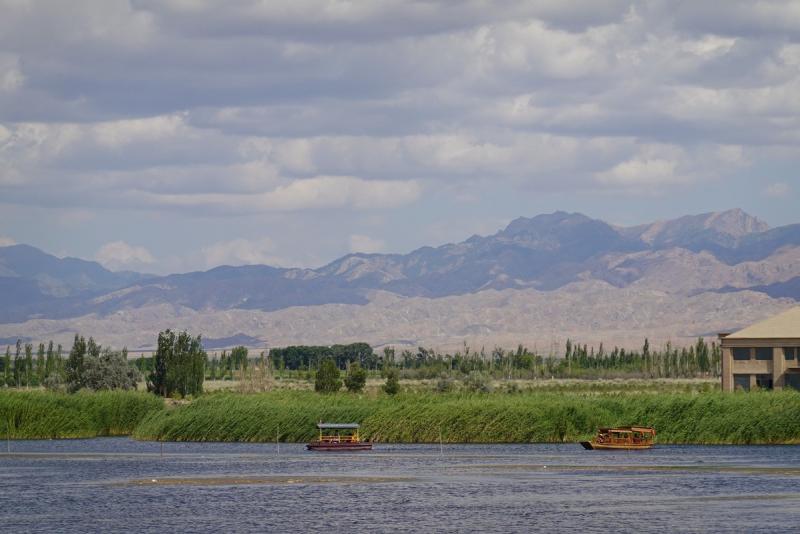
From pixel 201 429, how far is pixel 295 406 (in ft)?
21.5

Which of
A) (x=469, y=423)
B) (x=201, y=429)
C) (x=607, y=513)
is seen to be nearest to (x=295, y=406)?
(x=201, y=429)

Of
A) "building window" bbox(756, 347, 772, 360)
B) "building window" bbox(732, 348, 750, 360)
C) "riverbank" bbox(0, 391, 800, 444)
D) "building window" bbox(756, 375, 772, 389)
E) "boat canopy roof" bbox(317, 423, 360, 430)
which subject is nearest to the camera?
"riverbank" bbox(0, 391, 800, 444)

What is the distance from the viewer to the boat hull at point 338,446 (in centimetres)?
9731

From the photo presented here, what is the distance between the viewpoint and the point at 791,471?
77125mm

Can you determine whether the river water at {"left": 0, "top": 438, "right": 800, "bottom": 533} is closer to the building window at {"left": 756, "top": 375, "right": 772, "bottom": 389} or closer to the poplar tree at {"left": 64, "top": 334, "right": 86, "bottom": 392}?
the building window at {"left": 756, "top": 375, "right": 772, "bottom": 389}

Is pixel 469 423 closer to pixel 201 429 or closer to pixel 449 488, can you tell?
pixel 201 429

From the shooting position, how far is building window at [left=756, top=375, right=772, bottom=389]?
135250 millimetres

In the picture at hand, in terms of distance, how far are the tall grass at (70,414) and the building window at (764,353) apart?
54.5 meters

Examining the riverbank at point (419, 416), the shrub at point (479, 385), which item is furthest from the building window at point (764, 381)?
the riverbank at point (419, 416)

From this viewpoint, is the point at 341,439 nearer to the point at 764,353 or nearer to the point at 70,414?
the point at 70,414

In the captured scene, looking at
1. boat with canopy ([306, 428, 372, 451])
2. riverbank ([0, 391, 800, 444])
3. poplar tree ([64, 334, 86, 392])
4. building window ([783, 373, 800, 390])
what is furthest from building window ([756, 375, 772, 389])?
poplar tree ([64, 334, 86, 392])

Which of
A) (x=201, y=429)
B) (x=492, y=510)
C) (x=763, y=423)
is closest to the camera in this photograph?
(x=492, y=510)

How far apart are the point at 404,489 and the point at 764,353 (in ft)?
236

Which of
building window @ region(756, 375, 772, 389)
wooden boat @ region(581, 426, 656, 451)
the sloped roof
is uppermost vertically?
the sloped roof
